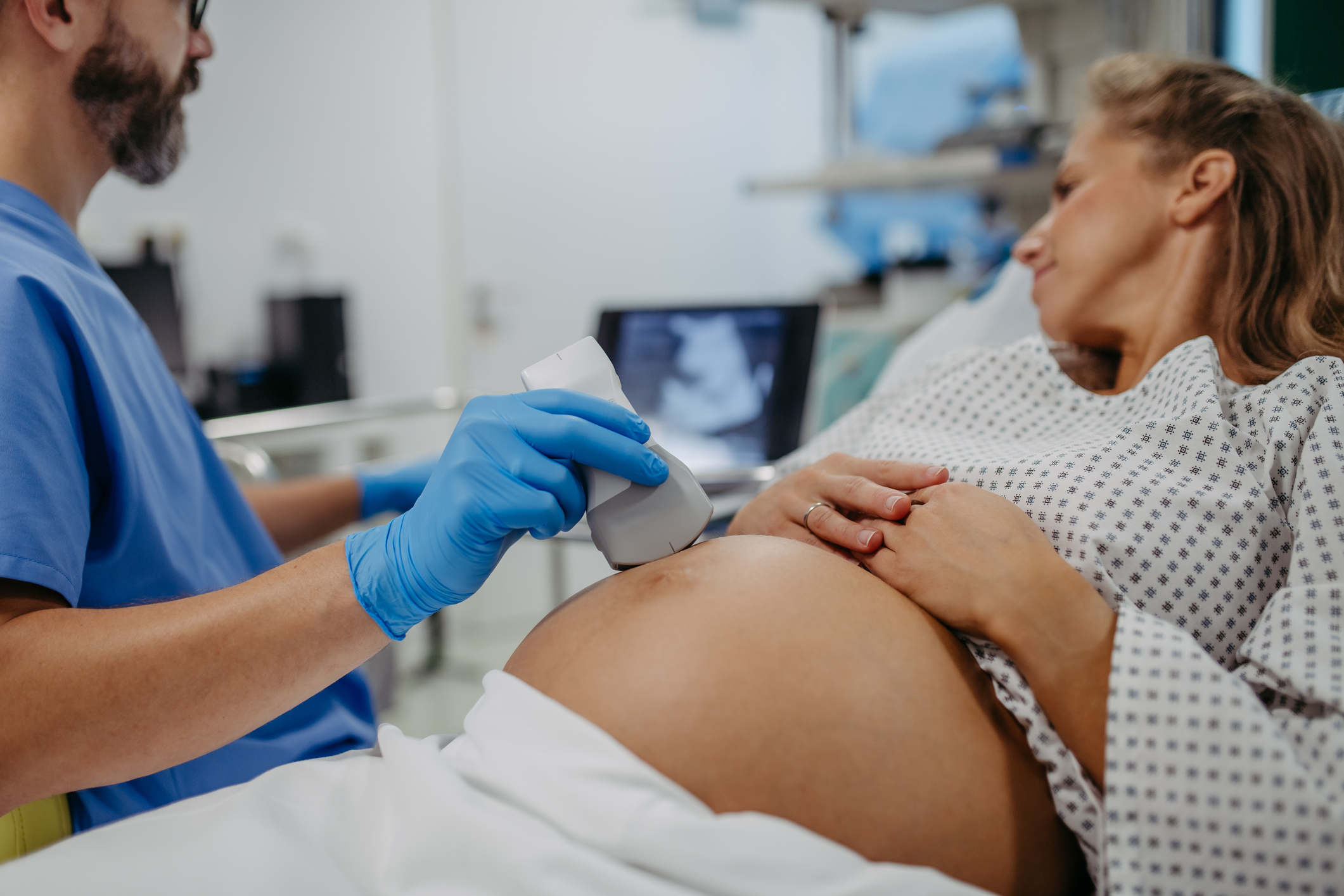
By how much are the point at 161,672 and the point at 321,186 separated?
2551mm

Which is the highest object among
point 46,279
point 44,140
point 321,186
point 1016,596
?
point 321,186

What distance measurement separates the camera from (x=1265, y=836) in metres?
0.57

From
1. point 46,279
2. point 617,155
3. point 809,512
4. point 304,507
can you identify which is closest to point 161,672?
point 46,279

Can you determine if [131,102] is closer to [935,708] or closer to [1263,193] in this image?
[935,708]

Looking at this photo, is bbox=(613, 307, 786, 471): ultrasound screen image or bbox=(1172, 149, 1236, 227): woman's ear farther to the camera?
bbox=(613, 307, 786, 471): ultrasound screen image

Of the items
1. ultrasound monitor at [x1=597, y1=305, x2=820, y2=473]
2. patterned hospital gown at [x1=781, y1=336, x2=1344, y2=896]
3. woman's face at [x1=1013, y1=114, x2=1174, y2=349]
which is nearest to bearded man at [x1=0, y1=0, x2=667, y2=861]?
patterned hospital gown at [x1=781, y1=336, x2=1344, y2=896]

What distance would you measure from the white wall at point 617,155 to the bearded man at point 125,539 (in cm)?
211

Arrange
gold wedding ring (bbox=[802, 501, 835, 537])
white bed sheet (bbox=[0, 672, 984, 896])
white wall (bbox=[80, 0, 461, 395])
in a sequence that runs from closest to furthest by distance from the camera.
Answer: white bed sheet (bbox=[0, 672, 984, 896]) < gold wedding ring (bbox=[802, 501, 835, 537]) < white wall (bbox=[80, 0, 461, 395])

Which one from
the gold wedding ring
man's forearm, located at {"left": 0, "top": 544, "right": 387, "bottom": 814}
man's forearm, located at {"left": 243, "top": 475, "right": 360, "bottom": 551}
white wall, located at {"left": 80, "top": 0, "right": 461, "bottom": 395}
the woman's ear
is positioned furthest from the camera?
white wall, located at {"left": 80, "top": 0, "right": 461, "bottom": 395}

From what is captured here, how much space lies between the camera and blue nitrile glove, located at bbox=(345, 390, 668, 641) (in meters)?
0.73

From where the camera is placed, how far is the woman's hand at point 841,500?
0.82 meters

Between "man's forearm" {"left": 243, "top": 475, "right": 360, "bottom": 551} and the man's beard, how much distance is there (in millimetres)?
462

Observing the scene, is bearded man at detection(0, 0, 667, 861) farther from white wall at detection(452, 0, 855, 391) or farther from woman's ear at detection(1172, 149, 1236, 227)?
white wall at detection(452, 0, 855, 391)

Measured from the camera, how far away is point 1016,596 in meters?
0.69
